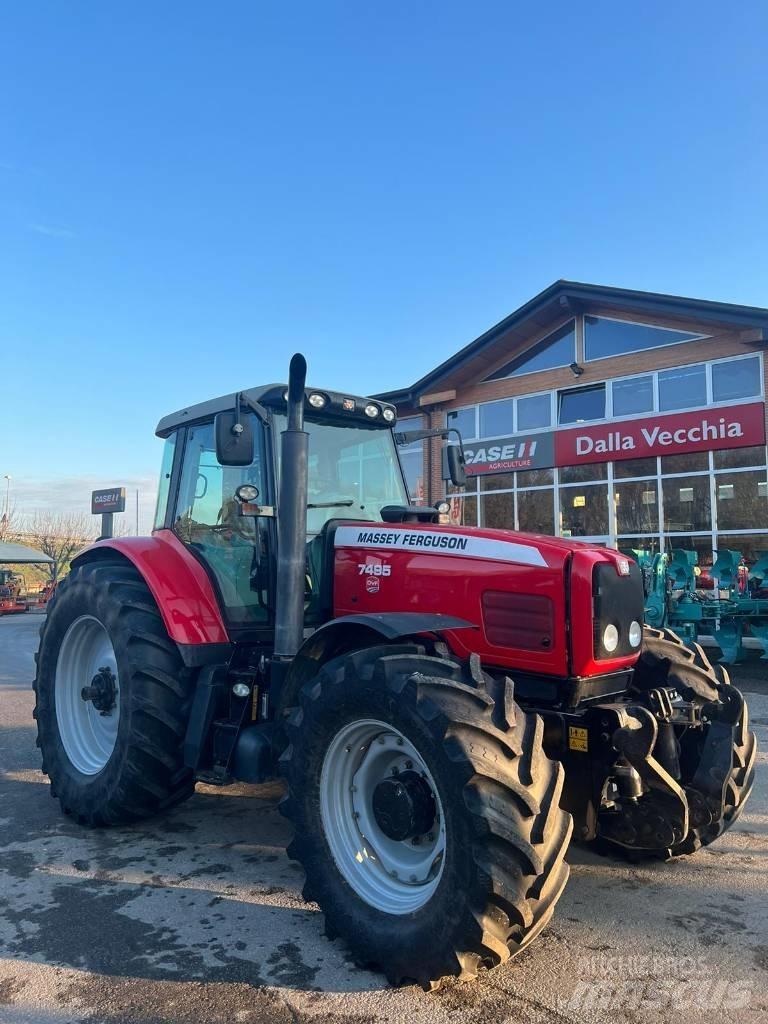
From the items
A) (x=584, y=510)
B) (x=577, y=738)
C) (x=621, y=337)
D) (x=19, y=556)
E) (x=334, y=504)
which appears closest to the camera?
(x=577, y=738)

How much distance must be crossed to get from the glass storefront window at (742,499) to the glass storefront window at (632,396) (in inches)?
86.6

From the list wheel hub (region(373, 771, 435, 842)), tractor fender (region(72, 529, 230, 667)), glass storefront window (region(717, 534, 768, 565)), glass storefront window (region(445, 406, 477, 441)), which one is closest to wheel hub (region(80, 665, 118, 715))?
tractor fender (region(72, 529, 230, 667))

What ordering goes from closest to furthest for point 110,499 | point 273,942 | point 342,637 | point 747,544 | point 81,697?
point 273,942 < point 342,637 < point 81,697 < point 747,544 < point 110,499

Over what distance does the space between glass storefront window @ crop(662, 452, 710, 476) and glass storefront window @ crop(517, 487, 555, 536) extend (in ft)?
8.95

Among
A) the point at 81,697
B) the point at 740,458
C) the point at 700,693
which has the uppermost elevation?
the point at 740,458

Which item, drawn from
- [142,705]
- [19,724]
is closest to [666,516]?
[19,724]

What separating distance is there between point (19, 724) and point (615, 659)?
6285 millimetres

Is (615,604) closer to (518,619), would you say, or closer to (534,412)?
(518,619)

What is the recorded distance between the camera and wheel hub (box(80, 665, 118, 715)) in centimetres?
464

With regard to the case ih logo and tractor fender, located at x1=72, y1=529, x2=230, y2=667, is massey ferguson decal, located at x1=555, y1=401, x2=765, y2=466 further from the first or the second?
tractor fender, located at x1=72, y1=529, x2=230, y2=667

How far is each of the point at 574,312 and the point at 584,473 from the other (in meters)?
3.62

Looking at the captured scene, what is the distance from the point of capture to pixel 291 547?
3.81 meters

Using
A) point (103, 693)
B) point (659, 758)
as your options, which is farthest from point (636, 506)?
point (103, 693)

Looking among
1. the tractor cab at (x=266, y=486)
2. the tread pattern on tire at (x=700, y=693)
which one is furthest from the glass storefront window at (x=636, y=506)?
the tread pattern on tire at (x=700, y=693)
